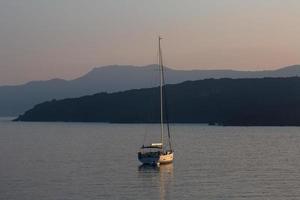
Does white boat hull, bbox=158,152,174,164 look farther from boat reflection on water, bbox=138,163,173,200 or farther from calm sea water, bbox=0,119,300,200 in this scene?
calm sea water, bbox=0,119,300,200

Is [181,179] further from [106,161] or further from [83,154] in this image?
[83,154]

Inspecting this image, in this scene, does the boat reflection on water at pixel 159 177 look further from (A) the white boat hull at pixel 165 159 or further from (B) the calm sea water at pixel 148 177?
(A) the white boat hull at pixel 165 159

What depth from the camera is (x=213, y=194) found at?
1885 inches

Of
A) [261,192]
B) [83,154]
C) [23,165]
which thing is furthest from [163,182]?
[83,154]

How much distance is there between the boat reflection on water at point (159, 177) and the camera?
51081 millimetres

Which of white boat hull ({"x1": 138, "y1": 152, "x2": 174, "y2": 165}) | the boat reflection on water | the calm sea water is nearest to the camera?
the calm sea water

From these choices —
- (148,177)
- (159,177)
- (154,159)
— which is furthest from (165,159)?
(148,177)

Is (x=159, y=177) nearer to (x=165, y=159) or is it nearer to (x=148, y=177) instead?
(x=148, y=177)

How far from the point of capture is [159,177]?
5978 cm

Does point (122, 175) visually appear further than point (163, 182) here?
Yes

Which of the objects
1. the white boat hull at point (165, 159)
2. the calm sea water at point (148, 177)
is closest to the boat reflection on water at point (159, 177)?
the calm sea water at point (148, 177)

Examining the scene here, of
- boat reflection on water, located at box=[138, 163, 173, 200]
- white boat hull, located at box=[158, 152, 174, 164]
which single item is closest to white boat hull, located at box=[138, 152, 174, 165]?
white boat hull, located at box=[158, 152, 174, 164]

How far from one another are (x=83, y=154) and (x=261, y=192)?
45.6 m

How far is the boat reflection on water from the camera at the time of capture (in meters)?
51.1
